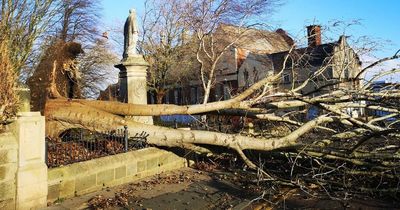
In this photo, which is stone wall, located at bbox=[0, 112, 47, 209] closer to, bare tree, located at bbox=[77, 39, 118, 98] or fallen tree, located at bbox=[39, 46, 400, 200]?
fallen tree, located at bbox=[39, 46, 400, 200]

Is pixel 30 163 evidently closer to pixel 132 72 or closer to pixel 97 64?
pixel 132 72

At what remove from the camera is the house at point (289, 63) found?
9.70 meters

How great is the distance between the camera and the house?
31.8ft

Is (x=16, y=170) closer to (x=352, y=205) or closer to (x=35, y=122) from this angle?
(x=35, y=122)

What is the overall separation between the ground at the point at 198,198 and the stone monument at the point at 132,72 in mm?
4909

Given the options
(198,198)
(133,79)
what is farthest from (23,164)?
(133,79)

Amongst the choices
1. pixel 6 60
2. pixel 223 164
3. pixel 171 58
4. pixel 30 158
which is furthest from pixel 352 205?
pixel 171 58

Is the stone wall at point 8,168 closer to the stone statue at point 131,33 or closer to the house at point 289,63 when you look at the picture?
the house at point 289,63

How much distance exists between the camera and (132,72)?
1195 cm

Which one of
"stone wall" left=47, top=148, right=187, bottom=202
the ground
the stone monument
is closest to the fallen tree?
"stone wall" left=47, top=148, right=187, bottom=202

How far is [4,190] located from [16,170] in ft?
1.04

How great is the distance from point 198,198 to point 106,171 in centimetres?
183

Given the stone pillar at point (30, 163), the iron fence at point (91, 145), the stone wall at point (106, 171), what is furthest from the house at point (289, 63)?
the stone pillar at point (30, 163)

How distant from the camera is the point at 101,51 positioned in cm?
3195
